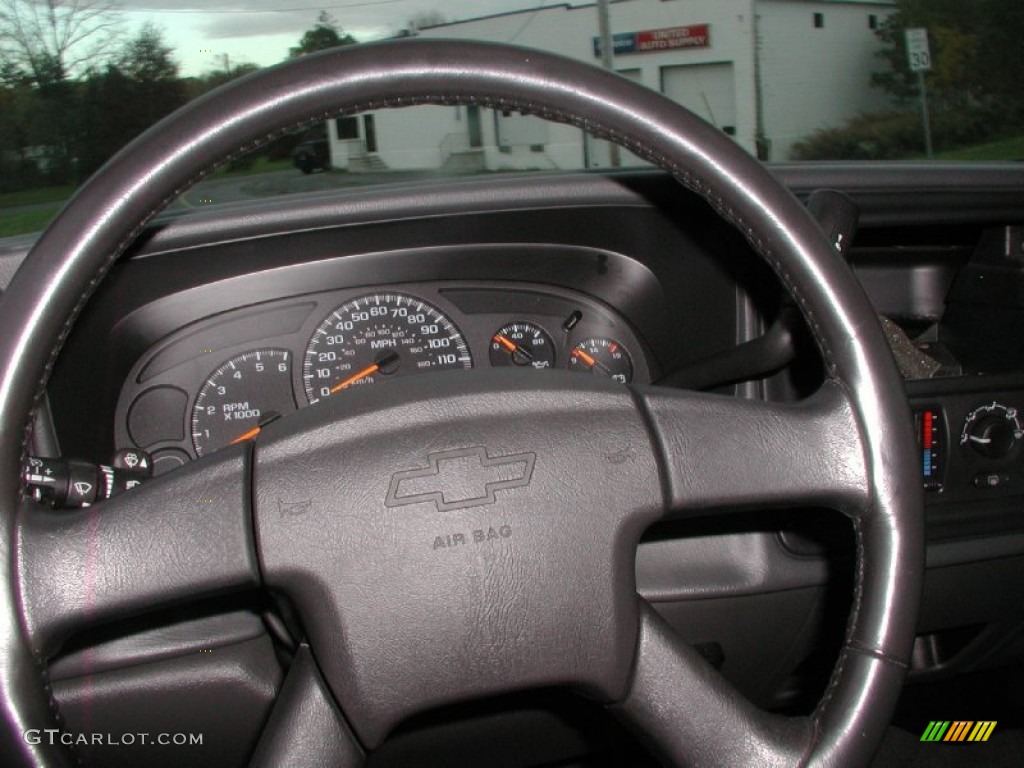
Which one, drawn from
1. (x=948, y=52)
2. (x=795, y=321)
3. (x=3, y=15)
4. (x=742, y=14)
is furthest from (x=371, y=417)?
(x=742, y=14)

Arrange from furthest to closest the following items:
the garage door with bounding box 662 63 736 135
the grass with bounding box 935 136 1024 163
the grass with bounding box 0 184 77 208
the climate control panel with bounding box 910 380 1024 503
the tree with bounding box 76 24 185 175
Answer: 1. the garage door with bounding box 662 63 736 135
2. the grass with bounding box 935 136 1024 163
3. the climate control panel with bounding box 910 380 1024 503
4. the grass with bounding box 0 184 77 208
5. the tree with bounding box 76 24 185 175

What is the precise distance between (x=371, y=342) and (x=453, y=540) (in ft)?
4.35

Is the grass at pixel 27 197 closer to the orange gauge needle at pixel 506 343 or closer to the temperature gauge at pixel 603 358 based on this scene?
the orange gauge needle at pixel 506 343

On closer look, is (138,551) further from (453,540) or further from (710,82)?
(710,82)

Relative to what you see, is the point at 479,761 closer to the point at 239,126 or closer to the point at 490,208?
the point at 490,208

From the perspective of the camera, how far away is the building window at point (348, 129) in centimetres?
170

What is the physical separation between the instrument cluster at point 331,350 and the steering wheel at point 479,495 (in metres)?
1.16

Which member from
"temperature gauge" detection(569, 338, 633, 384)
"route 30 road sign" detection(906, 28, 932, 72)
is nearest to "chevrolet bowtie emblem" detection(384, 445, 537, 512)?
"temperature gauge" detection(569, 338, 633, 384)

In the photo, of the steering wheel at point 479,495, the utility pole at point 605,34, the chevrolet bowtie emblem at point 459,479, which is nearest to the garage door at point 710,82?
the utility pole at point 605,34

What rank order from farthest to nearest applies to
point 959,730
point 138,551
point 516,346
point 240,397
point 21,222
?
point 959,730, point 516,346, point 240,397, point 21,222, point 138,551

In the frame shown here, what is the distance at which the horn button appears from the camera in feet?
3.90

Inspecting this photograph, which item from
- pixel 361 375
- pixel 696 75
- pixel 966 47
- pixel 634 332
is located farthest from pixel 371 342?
pixel 966 47

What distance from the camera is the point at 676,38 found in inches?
134

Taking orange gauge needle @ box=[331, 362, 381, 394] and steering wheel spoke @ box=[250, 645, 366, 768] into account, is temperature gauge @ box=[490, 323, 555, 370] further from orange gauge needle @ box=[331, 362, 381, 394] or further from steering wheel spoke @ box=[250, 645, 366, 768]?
steering wheel spoke @ box=[250, 645, 366, 768]
